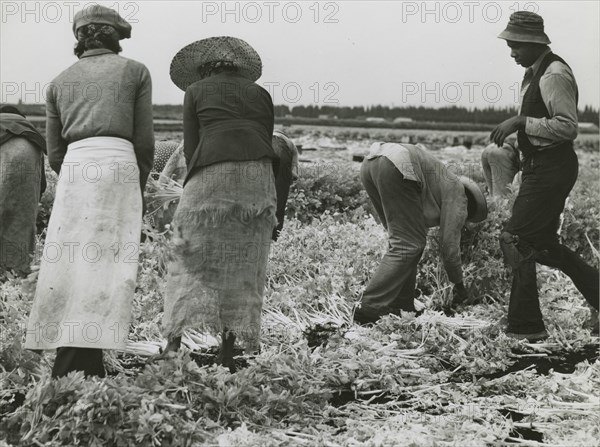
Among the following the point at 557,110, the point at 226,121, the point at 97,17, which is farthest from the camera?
the point at 557,110

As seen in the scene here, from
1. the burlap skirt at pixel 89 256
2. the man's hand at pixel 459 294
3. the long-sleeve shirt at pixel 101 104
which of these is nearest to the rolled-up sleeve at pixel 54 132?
the long-sleeve shirt at pixel 101 104

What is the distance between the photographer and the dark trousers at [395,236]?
5664 mm

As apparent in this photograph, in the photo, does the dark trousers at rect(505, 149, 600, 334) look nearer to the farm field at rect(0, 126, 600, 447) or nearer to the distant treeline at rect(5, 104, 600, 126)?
the farm field at rect(0, 126, 600, 447)

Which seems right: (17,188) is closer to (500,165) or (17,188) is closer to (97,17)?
(97,17)

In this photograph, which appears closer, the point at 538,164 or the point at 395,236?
the point at 538,164

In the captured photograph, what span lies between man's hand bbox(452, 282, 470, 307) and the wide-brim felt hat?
1.84ft

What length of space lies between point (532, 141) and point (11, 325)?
3424mm

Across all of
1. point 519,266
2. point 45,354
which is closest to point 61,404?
point 45,354

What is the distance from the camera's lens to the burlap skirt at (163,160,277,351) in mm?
4320

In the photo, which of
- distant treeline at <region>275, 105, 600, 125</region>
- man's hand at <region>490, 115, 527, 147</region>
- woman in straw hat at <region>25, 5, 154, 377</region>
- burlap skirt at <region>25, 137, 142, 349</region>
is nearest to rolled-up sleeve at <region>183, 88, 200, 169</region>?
woman in straw hat at <region>25, 5, 154, 377</region>

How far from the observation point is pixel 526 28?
205 inches

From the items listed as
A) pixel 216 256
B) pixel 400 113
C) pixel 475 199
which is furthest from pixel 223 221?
pixel 400 113

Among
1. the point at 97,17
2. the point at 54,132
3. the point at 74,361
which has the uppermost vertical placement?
the point at 97,17

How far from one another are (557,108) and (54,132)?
309cm
